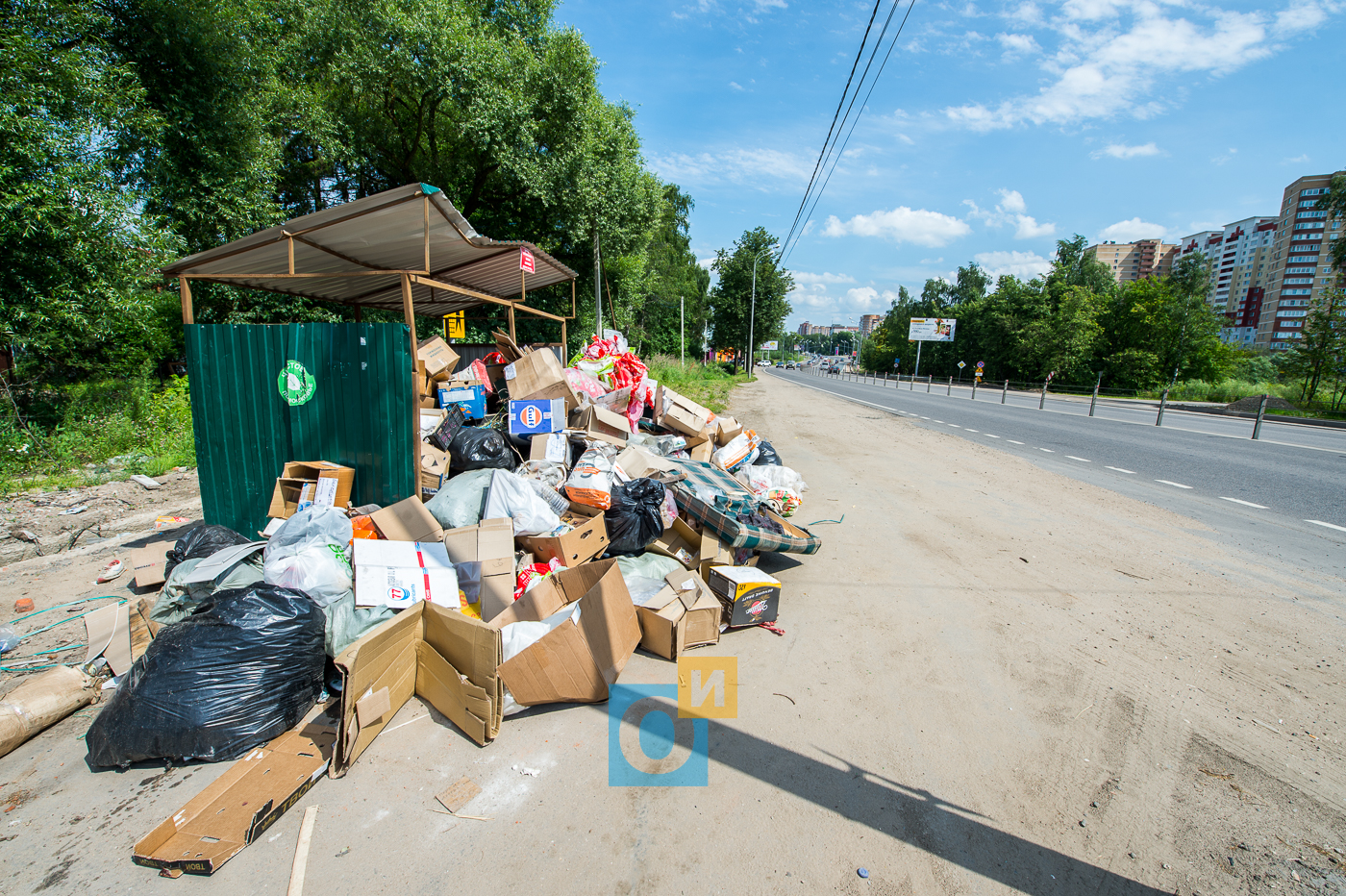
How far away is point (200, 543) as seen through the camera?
3.70 metres

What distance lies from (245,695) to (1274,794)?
4500mm

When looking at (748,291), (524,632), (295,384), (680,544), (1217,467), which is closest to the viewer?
(524,632)

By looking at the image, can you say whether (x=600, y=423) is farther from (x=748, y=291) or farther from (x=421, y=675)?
(x=748, y=291)

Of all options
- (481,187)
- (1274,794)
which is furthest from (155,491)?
(481,187)

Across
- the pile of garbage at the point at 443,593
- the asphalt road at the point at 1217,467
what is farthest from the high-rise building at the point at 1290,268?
the pile of garbage at the point at 443,593

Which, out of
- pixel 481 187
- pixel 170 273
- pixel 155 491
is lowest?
pixel 155 491

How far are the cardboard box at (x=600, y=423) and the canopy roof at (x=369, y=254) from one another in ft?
5.26

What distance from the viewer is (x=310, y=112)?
12.3m

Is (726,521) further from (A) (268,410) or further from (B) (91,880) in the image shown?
(A) (268,410)

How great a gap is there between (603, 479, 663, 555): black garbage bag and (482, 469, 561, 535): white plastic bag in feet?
1.37

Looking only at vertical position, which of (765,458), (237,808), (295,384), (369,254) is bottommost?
(237,808)

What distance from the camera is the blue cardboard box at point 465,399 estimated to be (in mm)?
5457

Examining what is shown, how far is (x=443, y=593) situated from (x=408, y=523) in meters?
0.73

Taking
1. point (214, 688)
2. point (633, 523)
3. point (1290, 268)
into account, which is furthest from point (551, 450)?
point (1290, 268)
